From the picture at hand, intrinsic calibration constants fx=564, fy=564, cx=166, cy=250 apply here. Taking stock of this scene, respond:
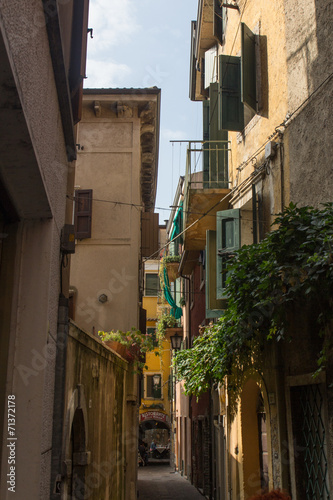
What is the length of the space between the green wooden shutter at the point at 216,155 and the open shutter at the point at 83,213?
13.3 feet

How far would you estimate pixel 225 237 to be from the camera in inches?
399

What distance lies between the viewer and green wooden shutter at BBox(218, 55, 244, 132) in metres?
10.3

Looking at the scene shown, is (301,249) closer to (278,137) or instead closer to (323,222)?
(323,222)

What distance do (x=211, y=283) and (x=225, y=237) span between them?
1402mm

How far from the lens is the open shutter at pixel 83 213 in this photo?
15344mm

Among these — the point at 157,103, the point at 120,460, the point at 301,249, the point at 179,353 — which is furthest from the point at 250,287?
the point at 157,103

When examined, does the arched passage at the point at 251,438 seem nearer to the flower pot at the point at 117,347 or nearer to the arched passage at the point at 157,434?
the flower pot at the point at 117,347

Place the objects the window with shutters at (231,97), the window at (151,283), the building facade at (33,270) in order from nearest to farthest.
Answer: the building facade at (33,270)
the window with shutters at (231,97)
the window at (151,283)

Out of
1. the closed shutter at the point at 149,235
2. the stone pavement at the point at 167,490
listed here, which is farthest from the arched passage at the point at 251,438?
the closed shutter at the point at 149,235

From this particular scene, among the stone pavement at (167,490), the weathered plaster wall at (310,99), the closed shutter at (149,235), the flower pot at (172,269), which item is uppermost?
the flower pot at (172,269)

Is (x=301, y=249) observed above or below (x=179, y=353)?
above

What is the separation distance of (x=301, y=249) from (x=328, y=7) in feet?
10.4

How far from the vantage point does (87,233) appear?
603 inches

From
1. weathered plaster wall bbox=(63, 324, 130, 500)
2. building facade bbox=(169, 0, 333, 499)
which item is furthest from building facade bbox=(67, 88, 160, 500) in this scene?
building facade bbox=(169, 0, 333, 499)
